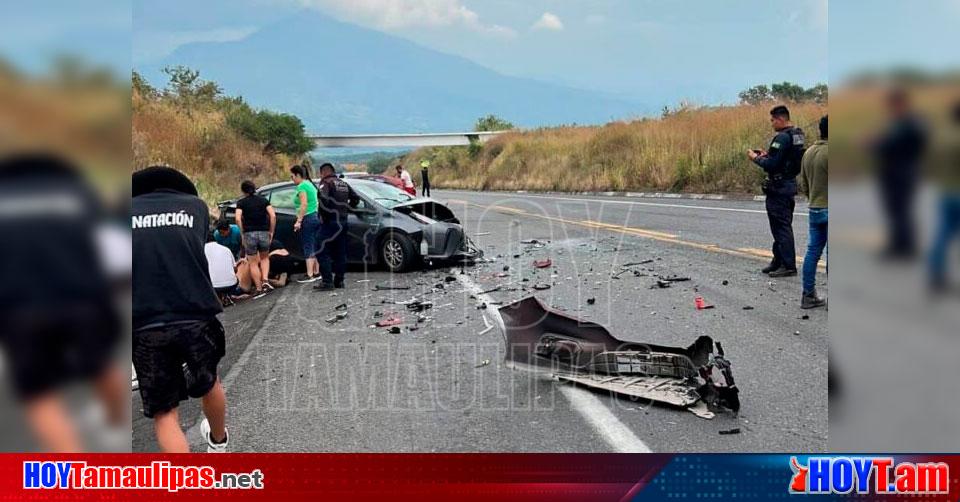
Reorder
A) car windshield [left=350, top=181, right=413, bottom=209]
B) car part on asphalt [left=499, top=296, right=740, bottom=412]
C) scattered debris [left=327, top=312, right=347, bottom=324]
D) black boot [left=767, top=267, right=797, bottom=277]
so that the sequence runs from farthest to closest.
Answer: car windshield [left=350, top=181, right=413, bottom=209] → black boot [left=767, top=267, right=797, bottom=277] → scattered debris [left=327, top=312, right=347, bottom=324] → car part on asphalt [left=499, top=296, right=740, bottom=412]

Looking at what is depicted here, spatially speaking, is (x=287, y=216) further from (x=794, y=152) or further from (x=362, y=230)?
(x=794, y=152)

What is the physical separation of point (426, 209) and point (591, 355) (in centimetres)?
569

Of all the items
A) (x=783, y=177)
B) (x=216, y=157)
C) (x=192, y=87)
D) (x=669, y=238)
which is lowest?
(x=669, y=238)

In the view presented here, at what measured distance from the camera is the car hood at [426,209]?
954cm

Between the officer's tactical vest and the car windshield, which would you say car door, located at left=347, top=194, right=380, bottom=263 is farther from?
the officer's tactical vest

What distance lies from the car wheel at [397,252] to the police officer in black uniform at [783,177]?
15.1 ft

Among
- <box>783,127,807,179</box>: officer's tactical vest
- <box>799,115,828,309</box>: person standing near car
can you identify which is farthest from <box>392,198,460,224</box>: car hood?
<box>799,115,828,309</box>: person standing near car

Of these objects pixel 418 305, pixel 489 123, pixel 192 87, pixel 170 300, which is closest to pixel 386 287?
Result: pixel 418 305

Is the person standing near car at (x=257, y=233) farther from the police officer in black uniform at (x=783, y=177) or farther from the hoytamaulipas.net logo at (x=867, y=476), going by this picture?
the hoytamaulipas.net logo at (x=867, y=476)

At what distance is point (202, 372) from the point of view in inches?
122

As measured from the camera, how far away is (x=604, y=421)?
3660 millimetres

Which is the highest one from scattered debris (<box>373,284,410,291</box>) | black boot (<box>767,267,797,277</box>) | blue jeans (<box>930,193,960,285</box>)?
blue jeans (<box>930,193,960,285</box>)

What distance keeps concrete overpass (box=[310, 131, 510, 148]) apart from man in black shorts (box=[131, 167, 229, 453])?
54218 millimetres

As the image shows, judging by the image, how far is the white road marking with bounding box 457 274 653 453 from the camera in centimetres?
335
